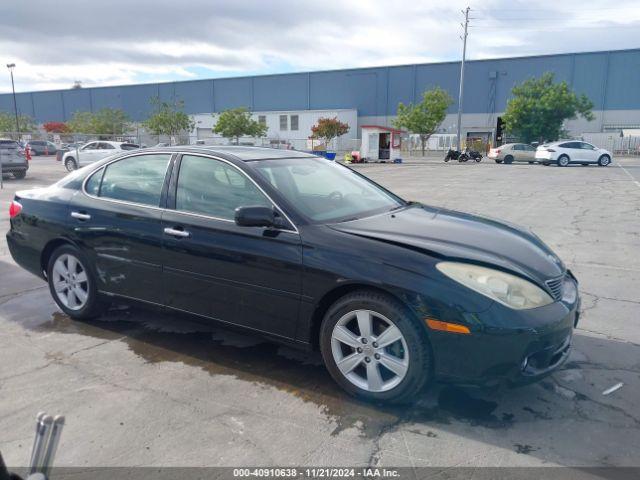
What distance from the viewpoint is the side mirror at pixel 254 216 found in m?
3.38

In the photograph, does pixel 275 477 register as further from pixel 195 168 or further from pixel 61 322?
pixel 61 322

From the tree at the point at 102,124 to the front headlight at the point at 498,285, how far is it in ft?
180

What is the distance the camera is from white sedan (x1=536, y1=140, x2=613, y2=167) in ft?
102

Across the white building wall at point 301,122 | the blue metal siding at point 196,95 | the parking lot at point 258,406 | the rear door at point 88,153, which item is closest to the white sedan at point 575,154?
the rear door at point 88,153

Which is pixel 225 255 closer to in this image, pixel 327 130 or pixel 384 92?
pixel 327 130

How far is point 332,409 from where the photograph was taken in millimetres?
3199

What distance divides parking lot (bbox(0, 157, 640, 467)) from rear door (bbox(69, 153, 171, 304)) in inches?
18.4

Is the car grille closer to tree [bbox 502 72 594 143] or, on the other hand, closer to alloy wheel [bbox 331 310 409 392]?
alloy wheel [bbox 331 310 409 392]

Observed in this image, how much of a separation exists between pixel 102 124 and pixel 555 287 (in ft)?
186

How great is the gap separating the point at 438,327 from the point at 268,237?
1.26 m

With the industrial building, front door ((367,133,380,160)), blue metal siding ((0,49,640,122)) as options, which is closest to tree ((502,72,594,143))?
the industrial building

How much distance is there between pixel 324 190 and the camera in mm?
4090

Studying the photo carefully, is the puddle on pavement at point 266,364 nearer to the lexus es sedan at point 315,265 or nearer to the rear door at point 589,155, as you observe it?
the lexus es sedan at point 315,265

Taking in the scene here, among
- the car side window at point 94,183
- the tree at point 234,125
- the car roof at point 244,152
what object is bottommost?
the car side window at point 94,183
